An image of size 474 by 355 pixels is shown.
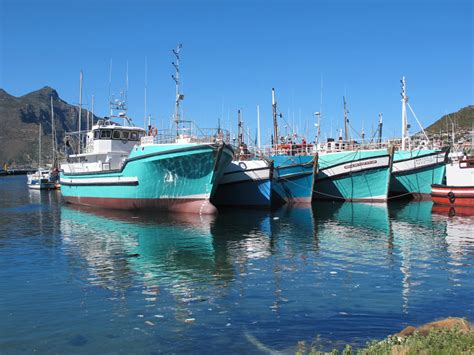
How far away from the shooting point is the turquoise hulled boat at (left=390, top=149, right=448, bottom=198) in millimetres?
39469

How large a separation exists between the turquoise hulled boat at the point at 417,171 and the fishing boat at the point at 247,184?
40.7 feet

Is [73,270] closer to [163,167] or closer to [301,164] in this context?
[163,167]

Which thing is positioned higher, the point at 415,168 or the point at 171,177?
the point at 415,168

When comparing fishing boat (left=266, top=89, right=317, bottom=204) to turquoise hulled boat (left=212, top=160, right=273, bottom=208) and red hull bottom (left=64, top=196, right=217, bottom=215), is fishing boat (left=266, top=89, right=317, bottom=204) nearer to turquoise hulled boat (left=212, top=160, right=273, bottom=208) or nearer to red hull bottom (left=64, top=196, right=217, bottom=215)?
turquoise hulled boat (left=212, top=160, right=273, bottom=208)

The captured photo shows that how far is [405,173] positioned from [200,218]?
20.7 meters

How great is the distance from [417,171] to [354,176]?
19.2 ft

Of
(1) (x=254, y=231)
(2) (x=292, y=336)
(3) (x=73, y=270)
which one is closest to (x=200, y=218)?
(1) (x=254, y=231)

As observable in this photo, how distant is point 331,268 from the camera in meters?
14.8

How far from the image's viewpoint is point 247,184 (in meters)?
35.8

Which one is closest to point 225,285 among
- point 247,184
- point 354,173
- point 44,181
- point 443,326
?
point 443,326

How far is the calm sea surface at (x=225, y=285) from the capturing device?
371 inches

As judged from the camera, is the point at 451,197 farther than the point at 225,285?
Yes

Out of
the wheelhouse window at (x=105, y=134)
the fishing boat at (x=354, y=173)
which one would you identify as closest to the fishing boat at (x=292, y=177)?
the fishing boat at (x=354, y=173)

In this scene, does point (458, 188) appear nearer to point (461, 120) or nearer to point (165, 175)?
point (165, 175)
